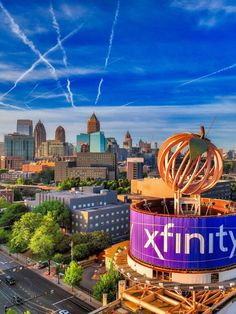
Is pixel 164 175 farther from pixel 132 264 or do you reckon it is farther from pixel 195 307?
pixel 195 307

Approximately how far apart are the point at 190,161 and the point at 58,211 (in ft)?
239

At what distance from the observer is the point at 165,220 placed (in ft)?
191

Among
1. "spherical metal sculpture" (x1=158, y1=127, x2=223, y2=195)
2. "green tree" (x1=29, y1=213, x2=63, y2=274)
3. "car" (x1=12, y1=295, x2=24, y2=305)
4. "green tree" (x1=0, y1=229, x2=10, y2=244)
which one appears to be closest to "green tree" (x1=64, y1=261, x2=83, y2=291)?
"car" (x1=12, y1=295, x2=24, y2=305)

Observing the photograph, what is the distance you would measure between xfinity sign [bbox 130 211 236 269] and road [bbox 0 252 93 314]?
78.2 feet

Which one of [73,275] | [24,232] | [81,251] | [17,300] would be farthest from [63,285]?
[24,232]

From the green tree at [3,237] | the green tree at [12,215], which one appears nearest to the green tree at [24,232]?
the green tree at [3,237]

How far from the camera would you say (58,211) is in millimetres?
121688

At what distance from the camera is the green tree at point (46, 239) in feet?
315

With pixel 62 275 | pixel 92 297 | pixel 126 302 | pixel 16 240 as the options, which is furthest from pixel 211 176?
pixel 16 240

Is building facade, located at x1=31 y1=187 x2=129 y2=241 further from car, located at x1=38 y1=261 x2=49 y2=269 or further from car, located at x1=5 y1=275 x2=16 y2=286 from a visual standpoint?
car, located at x1=5 y1=275 x2=16 y2=286

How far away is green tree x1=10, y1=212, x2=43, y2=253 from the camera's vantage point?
104488 millimetres

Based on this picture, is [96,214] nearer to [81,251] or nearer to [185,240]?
[81,251]

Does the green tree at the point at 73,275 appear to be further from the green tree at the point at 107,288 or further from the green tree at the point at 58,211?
the green tree at the point at 58,211

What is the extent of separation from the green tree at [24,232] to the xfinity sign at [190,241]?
186 ft
